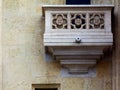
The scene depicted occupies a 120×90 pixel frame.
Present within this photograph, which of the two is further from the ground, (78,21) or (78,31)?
(78,21)

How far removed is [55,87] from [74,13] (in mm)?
974

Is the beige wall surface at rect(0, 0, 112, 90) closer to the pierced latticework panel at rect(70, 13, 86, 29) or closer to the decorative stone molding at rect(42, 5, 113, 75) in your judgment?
the decorative stone molding at rect(42, 5, 113, 75)

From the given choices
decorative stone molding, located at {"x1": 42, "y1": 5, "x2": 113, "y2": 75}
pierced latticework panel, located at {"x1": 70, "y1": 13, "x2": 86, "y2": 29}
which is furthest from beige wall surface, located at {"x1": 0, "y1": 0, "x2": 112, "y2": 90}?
pierced latticework panel, located at {"x1": 70, "y1": 13, "x2": 86, "y2": 29}

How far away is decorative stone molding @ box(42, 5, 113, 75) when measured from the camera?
257 inches

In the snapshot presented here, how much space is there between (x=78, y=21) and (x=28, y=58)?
789 mm

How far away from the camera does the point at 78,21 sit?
260 inches

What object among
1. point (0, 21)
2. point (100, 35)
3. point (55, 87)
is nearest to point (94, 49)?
point (100, 35)

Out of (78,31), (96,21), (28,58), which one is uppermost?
(96,21)

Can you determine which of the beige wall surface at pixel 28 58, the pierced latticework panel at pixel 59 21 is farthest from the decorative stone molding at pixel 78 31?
the beige wall surface at pixel 28 58

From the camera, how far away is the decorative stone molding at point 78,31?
6520 millimetres

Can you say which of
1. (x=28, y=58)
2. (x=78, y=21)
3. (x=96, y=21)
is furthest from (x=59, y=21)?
(x=28, y=58)

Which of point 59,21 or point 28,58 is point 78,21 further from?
point 28,58

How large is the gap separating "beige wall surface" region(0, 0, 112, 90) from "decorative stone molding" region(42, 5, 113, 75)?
7.4 inches

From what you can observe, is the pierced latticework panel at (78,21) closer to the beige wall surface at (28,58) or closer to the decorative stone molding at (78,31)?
the decorative stone molding at (78,31)
